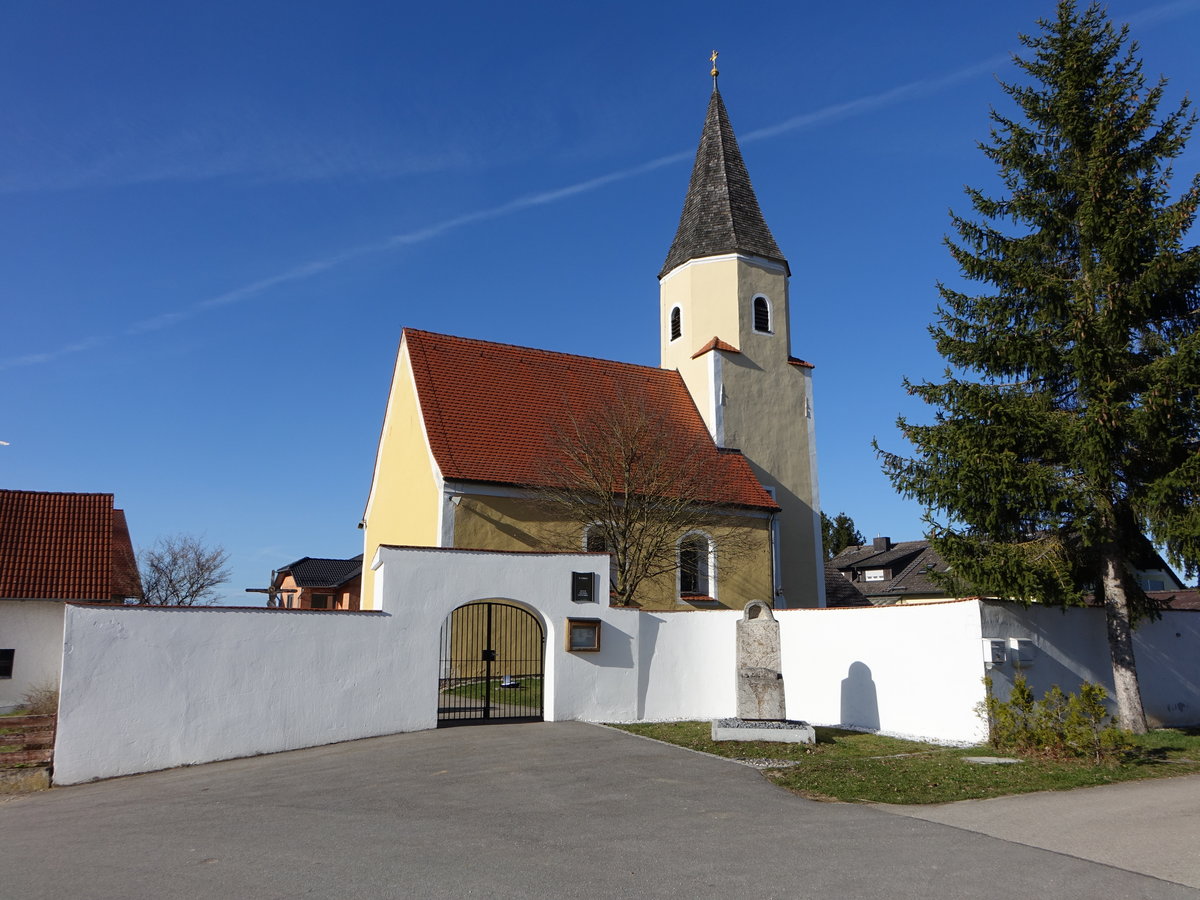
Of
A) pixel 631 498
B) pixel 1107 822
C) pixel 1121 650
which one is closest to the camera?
pixel 1107 822

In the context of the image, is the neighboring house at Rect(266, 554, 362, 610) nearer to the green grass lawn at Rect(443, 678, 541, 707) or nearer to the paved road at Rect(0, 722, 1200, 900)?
the green grass lawn at Rect(443, 678, 541, 707)

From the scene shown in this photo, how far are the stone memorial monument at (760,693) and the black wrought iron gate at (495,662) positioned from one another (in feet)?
14.1

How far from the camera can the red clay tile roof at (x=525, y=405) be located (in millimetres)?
22281

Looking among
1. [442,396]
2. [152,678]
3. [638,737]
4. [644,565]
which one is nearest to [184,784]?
[152,678]

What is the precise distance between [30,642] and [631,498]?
1405cm

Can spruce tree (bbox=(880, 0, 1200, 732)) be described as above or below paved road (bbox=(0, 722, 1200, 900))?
above

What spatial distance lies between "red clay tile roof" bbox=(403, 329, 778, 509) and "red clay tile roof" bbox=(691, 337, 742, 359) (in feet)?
3.92

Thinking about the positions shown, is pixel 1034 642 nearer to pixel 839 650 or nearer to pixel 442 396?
pixel 839 650

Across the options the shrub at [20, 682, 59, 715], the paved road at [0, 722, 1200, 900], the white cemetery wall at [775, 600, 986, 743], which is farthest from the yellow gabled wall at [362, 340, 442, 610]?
the paved road at [0, 722, 1200, 900]

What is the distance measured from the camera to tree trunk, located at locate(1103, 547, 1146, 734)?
572 inches

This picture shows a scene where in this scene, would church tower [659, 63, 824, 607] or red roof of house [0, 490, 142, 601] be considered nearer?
red roof of house [0, 490, 142, 601]

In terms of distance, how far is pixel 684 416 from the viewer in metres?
27.0

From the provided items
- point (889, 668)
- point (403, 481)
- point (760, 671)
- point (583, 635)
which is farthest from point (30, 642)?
point (889, 668)

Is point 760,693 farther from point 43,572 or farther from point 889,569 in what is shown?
point 889,569
